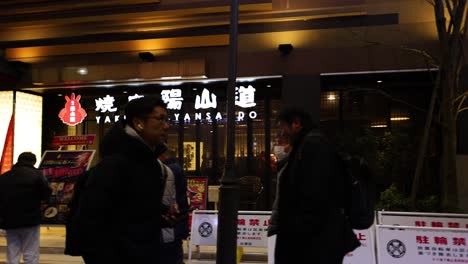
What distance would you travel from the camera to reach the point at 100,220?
2.39 m

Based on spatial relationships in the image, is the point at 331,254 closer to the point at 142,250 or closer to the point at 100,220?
the point at 142,250

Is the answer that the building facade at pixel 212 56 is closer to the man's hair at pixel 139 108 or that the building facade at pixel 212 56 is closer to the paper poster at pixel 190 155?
the paper poster at pixel 190 155

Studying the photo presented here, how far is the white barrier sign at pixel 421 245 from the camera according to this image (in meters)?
6.43

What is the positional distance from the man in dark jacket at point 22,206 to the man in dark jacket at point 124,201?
4685 mm

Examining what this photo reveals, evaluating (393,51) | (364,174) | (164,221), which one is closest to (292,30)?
(393,51)

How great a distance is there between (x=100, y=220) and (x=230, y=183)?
4.35 m

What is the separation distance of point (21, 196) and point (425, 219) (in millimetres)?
5999

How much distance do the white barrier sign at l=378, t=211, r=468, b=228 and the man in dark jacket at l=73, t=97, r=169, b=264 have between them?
595 centimetres

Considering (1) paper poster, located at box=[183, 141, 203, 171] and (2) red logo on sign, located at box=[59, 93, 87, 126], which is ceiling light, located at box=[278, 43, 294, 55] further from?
(2) red logo on sign, located at box=[59, 93, 87, 126]

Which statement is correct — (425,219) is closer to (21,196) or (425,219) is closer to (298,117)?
(298,117)


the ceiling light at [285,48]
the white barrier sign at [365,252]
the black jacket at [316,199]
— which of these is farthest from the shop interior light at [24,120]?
the black jacket at [316,199]

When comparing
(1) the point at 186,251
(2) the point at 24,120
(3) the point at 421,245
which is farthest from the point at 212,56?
(3) the point at 421,245

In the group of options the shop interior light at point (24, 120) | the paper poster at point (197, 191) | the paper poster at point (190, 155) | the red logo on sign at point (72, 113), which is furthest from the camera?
the shop interior light at point (24, 120)

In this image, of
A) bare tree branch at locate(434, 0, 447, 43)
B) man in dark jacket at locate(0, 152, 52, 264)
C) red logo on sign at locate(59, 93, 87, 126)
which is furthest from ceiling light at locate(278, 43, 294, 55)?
man in dark jacket at locate(0, 152, 52, 264)
